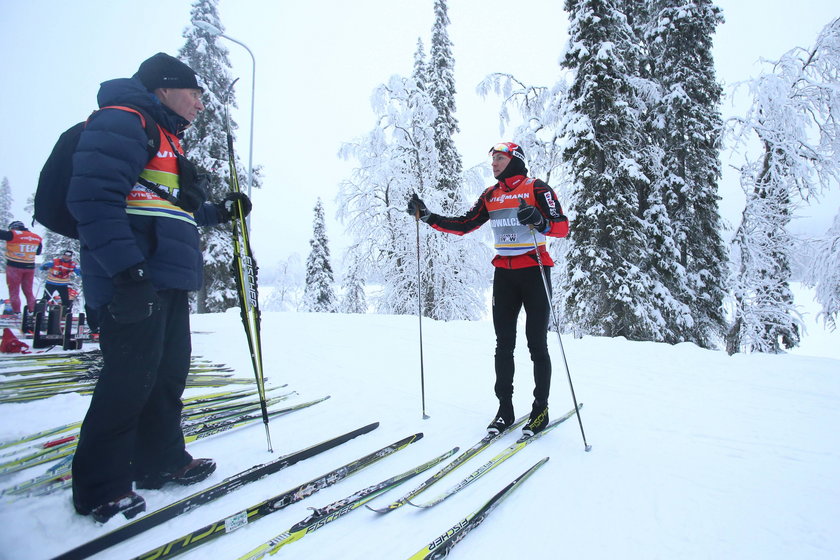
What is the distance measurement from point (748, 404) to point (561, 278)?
28.4ft

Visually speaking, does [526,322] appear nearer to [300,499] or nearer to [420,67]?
[300,499]

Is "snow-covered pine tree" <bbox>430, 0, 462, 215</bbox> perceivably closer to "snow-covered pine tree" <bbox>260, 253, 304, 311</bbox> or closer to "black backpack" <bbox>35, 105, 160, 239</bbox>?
"snow-covered pine tree" <bbox>260, 253, 304, 311</bbox>

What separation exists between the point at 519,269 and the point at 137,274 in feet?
8.18

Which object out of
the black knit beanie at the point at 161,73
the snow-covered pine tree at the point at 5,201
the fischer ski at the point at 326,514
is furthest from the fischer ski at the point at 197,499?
the snow-covered pine tree at the point at 5,201

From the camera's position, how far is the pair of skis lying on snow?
170cm

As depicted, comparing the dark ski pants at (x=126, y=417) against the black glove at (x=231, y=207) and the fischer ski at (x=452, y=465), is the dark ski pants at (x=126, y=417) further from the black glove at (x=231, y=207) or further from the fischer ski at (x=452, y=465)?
the fischer ski at (x=452, y=465)

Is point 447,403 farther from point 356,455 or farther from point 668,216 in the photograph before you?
point 668,216

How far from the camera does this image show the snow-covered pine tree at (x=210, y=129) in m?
15.6

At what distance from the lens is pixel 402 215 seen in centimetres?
1499

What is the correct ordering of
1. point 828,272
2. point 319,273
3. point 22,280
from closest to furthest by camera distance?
point 22,280 → point 828,272 → point 319,273

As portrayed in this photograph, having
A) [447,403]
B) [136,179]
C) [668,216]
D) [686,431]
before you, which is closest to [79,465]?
[136,179]

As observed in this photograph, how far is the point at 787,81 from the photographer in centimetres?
1021

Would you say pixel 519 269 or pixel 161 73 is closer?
pixel 161 73

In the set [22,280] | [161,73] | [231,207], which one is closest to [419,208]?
[231,207]
